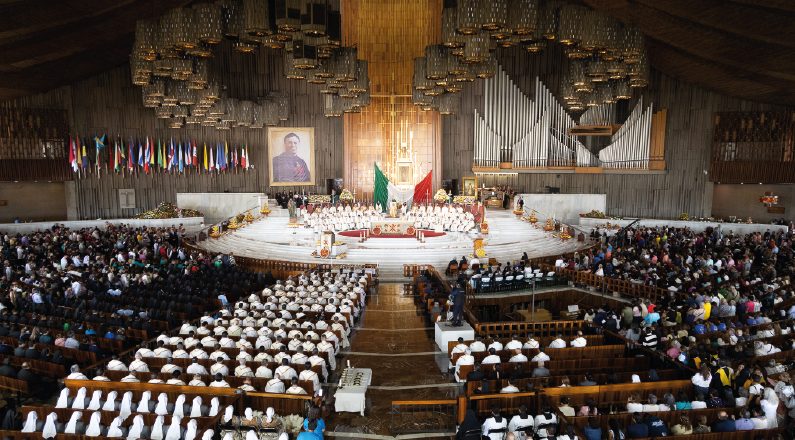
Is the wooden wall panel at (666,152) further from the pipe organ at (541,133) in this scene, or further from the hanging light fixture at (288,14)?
the hanging light fixture at (288,14)

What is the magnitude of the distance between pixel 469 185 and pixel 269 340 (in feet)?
72.5

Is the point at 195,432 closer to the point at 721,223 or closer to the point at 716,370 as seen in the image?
the point at 716,370

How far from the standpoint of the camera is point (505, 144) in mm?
30188

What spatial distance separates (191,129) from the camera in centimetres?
3067

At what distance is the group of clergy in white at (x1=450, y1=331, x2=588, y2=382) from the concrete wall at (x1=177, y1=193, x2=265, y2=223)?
22132 mm

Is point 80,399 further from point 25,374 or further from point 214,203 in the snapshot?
point 214,203

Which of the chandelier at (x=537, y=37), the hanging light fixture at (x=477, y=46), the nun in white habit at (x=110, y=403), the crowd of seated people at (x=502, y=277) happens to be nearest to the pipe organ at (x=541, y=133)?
the chandelier at (x=537, y=37)

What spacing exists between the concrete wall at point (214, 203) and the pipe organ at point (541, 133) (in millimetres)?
13830

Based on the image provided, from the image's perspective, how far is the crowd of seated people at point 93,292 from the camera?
33.6 ft

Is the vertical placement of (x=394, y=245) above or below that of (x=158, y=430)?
above

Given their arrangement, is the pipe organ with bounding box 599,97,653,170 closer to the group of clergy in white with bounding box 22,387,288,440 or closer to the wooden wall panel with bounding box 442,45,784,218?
the wooden wall panel with bounding box 442,45,784,218

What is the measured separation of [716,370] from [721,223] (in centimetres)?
2109

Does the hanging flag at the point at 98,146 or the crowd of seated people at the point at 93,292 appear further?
the hanging flag at the point at 98,146

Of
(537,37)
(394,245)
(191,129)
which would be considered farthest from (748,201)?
(191,129)
